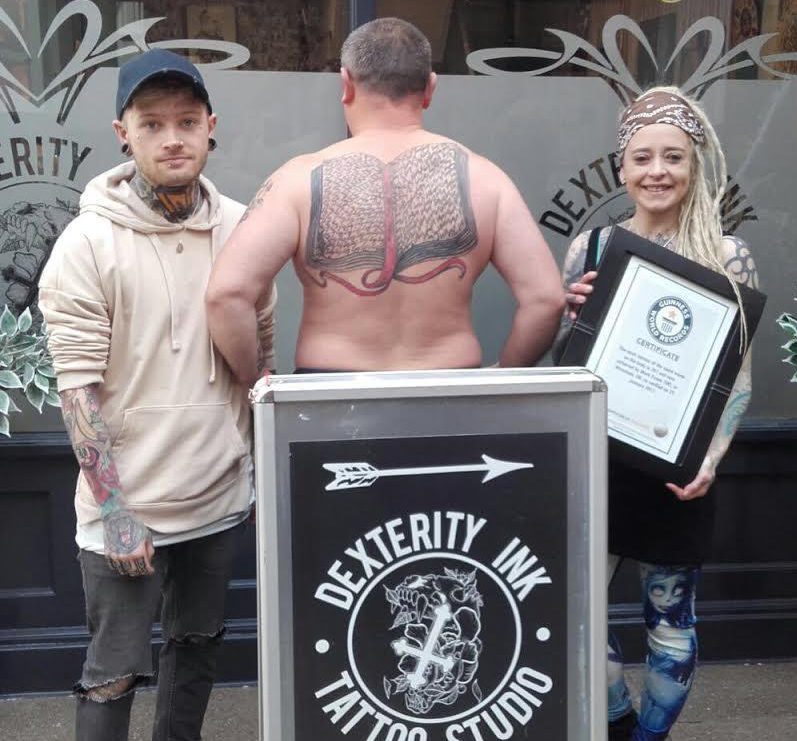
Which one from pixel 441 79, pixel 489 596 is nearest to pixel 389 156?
pixel 489 596

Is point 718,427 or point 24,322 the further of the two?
point 24,322

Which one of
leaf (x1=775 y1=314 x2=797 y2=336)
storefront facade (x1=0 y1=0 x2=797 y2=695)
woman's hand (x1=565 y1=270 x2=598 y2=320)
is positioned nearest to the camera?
woman's hand (x1=565 y1=270 x2=598 y2=320)

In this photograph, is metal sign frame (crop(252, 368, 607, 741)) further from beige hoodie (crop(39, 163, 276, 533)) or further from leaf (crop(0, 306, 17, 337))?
leaf (crop(0, 306, 17, 337))

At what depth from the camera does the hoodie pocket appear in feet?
9.15

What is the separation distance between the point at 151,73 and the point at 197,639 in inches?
57.1

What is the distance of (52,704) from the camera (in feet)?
13.5

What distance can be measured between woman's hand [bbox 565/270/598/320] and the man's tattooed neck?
972 mm

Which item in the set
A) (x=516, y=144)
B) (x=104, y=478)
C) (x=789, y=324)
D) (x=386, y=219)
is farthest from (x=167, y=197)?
(x=789, y=324)

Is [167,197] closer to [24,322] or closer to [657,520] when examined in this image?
[24,322]

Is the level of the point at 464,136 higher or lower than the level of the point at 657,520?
higher

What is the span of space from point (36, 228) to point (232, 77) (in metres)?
0.88

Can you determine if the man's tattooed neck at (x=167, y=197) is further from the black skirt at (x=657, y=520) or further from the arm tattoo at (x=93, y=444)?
the black skirt at (x=657, y=520)

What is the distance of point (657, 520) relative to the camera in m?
3.08

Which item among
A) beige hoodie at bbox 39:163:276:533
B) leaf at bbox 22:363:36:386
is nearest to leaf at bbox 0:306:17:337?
leaf at bbox 22:363:36:386
